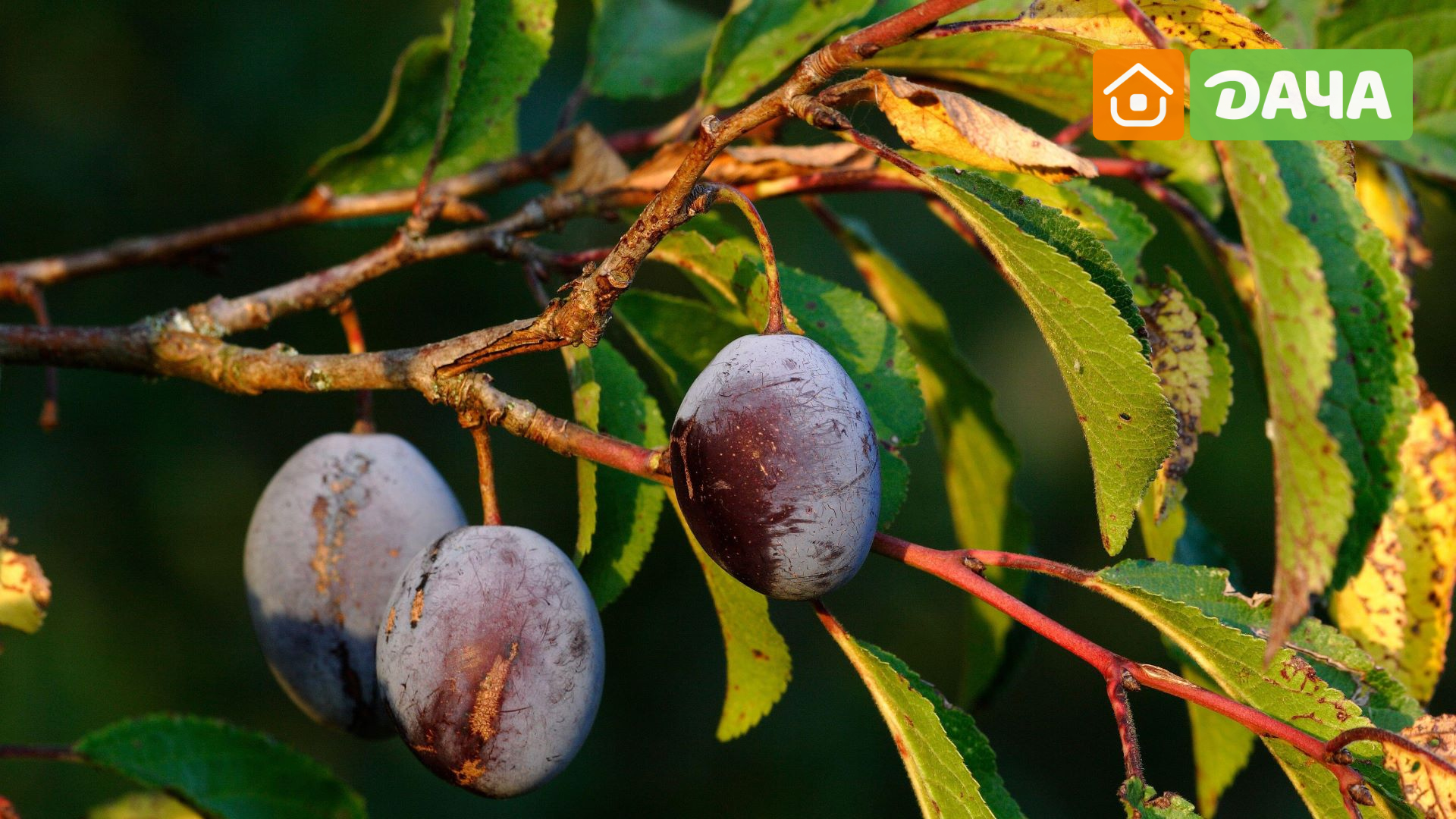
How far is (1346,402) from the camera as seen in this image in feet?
2.09

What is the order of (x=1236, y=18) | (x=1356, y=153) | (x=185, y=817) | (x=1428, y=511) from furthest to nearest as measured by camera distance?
1. (x=1356, y=153)
2. (x=1428, y=511)
3. (x=185, y=817)
4. (x=1236, y=18)

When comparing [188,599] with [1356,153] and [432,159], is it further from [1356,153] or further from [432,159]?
[1356,153]

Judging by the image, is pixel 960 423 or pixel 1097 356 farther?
pixel 960 423

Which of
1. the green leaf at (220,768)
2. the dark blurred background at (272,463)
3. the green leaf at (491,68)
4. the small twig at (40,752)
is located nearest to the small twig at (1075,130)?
the green leaf at (491,68)

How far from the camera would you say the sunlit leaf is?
988 mm

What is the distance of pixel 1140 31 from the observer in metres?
0.54

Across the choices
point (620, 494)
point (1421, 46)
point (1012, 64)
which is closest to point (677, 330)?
point (620, 494)

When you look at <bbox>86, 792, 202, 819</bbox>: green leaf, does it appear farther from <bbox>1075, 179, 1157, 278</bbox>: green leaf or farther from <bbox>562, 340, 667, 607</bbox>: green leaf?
<bbox>1075, 179, 1157, 278</bbox>: green leaf

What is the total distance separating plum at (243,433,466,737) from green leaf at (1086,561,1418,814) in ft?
1.51

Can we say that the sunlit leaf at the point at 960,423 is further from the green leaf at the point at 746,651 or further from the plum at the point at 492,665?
the plum at the point at 492,665

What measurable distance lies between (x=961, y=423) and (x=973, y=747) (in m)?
0.39

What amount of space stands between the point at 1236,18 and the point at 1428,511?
540 mm

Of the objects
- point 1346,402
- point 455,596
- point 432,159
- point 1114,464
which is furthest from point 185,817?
point 1346,402

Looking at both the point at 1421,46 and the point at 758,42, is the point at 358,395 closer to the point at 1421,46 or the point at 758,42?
the point at 758,42
